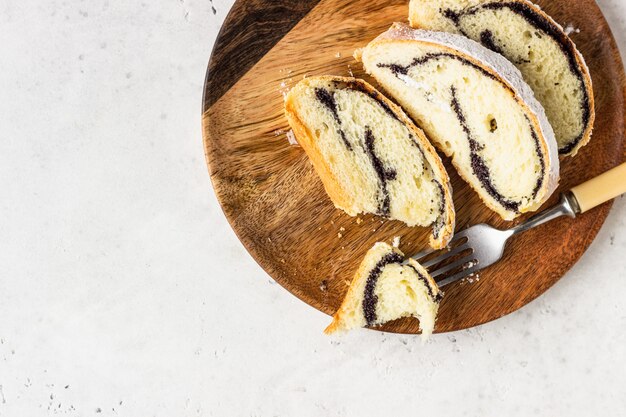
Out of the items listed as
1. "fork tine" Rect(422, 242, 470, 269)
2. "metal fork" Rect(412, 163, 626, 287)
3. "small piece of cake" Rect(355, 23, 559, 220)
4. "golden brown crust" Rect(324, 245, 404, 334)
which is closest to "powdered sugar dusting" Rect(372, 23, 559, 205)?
"small piece of cake" Rect(355, 23, 559, 220)

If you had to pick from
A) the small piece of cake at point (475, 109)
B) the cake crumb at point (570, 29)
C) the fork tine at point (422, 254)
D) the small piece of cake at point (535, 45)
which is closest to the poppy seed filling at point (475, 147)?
the small piece of cake at point (475, 109)

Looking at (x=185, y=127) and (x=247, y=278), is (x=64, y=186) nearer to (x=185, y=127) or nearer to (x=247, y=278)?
(x=185, y=127)

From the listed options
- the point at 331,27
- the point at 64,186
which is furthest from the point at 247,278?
the point at 331,27

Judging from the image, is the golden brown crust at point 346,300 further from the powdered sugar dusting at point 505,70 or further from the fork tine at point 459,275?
the powdered sugar dusting at point 505,70

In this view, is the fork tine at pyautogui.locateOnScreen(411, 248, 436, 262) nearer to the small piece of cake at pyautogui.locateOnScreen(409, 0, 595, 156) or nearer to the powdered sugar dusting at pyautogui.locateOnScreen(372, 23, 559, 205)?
the powdered sugar dusting at pyautogui.locateOnScreen(372, 23, 559, 205)

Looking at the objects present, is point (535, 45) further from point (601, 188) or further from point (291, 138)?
point (291, 138)

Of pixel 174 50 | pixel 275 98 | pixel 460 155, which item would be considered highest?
pixel 174 50
